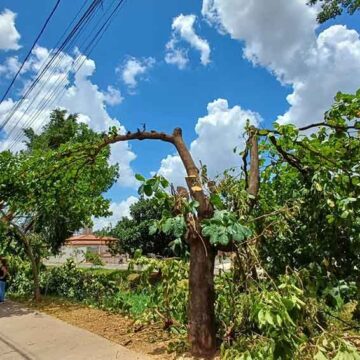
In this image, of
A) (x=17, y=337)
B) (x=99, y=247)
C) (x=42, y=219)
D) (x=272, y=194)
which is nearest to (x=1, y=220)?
(x=42, y=219)

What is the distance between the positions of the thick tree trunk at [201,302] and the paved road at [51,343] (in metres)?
0.80

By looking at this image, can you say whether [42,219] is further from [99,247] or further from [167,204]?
[99,247]

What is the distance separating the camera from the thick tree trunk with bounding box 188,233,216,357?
613cm

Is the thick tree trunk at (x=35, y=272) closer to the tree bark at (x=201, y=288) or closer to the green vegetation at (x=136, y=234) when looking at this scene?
the tree bark at (x=201, y=288)

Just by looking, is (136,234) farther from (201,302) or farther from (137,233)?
(201,302)

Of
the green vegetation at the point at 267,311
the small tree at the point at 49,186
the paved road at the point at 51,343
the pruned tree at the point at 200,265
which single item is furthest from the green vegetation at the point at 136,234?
the pruned tree at the point at 200,265

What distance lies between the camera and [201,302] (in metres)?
6.19

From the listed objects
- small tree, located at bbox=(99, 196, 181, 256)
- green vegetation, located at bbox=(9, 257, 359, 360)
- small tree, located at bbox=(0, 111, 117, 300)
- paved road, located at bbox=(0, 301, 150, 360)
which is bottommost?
paved road, located at bbox=(0, 301, 150, 360)

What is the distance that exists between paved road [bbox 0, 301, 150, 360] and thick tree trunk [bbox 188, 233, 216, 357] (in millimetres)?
802

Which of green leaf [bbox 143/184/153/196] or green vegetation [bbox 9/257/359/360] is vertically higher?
green leaf [bbox 143/184/153/196]

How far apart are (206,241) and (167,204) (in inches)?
28.4

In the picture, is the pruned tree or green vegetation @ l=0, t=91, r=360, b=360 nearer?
green vegetation @ l=0, t=91, r=360, b=360

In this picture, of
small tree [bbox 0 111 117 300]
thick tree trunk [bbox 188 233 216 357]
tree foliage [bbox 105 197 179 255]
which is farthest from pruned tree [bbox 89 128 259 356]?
tree foliage [bbox 105 197 179 255]

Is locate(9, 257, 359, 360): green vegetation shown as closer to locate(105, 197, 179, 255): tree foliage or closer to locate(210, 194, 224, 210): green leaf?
locate(210, 194, 224, 210): green leaf
